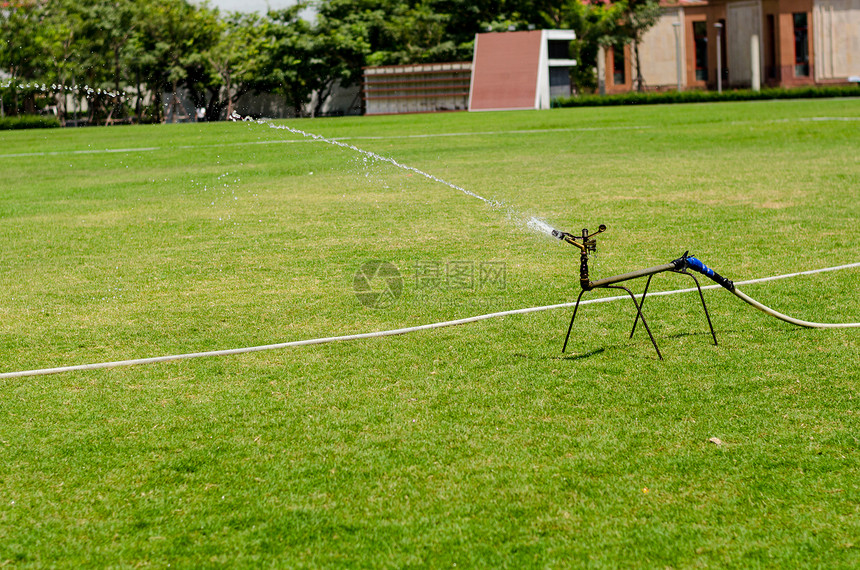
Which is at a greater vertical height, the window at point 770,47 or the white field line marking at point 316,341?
the window at point 770,47

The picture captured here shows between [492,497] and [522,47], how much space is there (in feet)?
158

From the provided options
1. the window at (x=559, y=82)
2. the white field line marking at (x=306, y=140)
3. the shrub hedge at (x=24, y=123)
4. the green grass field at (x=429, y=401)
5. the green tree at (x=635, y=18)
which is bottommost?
the green grass field at (x=429, y=401)

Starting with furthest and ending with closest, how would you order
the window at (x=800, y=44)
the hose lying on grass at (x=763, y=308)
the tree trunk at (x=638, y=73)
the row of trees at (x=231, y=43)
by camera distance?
1. the tree trunk at (x=638, y=73)
2. the window at (x=800, y=44)
3. the row of trees at (x=231, y=43)
4. the hose lying on grass at (x=763, y=308)

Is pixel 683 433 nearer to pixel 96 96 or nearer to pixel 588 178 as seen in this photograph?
pixel 588 178

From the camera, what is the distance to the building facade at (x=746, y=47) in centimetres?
6122

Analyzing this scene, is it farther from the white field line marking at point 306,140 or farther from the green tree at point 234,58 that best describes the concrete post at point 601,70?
the white field line marking at point 306,140

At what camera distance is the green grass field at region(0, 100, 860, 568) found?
379 cm

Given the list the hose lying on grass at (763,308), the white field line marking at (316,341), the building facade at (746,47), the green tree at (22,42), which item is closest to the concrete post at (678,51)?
the building facade at (746,47)

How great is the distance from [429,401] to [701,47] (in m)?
66.7

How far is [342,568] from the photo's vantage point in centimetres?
354

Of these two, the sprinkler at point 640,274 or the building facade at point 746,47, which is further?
the building facade at point 746,47

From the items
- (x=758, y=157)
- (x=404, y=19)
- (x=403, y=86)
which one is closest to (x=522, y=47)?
(x=403, y=86)

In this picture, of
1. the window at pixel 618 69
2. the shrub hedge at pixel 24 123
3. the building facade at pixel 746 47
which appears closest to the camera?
the shrub hedge at pixel 24 123

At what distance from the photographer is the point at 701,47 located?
221 feet
